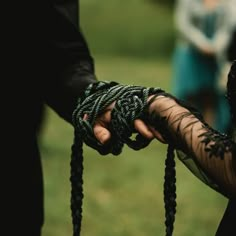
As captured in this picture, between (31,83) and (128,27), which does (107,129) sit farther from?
(128,27)

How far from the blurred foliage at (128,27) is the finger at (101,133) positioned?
2151 centimetres

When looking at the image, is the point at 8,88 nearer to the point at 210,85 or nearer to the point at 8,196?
the point at 8,196

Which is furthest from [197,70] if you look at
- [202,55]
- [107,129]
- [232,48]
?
[107,129]

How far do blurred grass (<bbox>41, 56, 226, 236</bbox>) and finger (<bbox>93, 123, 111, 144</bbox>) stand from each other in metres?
3.53

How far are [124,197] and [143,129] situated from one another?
502 cm

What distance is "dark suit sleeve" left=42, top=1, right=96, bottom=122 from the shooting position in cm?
283

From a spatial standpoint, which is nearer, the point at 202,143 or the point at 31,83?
the point at 202,143

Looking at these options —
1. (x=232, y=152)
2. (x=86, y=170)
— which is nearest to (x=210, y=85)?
(x=86, y=170)

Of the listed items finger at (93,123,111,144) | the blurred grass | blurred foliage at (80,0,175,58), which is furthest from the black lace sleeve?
blurred foliage at (80,0,175,58)

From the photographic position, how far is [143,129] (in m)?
2.43

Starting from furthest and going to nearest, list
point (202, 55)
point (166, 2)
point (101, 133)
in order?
point (166, 2)
point (202, 55)
point (101, 133)

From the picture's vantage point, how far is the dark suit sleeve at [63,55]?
9.30ft

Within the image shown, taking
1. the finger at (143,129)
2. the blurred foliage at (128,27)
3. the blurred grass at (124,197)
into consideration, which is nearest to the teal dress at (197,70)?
the blurred grass at (124,197)

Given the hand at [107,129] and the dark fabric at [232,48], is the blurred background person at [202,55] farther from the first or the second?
the hand at [107,129]
